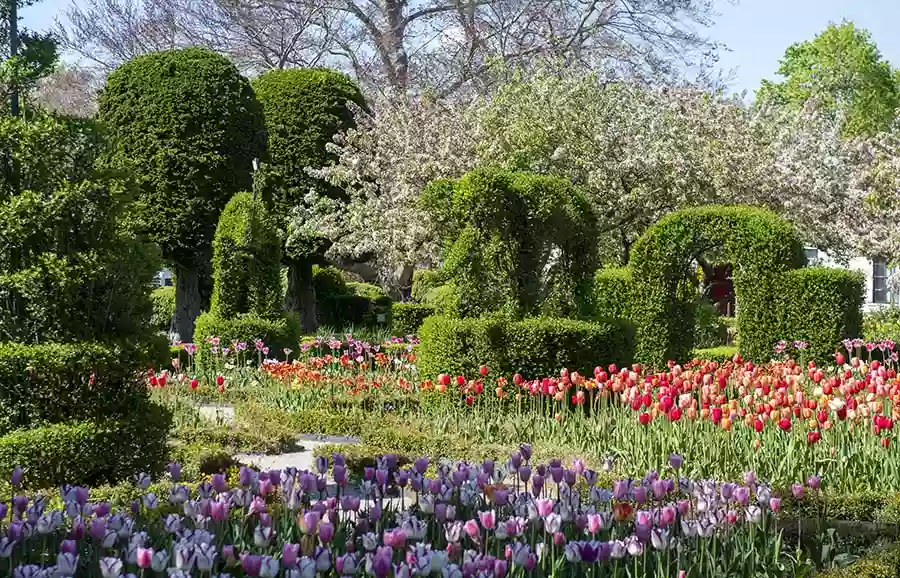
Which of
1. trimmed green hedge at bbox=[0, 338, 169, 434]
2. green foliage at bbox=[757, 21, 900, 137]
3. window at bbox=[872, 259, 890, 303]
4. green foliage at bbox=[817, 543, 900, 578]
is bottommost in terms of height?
green foliage at bbox=[817, 543, 900, 578]

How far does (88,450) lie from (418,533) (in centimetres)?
360

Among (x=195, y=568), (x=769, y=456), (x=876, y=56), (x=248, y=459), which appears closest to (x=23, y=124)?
(x=248, y=459)

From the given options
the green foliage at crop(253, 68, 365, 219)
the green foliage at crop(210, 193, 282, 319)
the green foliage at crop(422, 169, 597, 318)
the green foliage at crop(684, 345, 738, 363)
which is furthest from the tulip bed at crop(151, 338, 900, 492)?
the green foliage at crop(253, 68, 365, 219)

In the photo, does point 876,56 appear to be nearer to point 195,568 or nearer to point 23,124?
point 23,124

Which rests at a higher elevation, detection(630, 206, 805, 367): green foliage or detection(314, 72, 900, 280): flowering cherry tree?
detection(314, 72, 900, 280): flowering cherry tree

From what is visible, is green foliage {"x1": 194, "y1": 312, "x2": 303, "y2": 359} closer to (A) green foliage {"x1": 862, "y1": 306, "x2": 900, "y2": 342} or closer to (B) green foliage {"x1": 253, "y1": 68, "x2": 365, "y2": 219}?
(B) green foliage {"x1": 253, "y1": 68, "x2": 365, "y2": 219}

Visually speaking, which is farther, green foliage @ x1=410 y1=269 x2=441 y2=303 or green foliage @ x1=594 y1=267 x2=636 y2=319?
green foliage @ x1=410 y1=269 x2=441 y2=303

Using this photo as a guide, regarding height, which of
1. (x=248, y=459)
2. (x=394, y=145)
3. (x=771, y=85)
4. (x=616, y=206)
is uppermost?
(x=771, y=85)

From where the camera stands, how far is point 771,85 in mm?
40094

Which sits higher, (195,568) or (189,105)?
(189,105)

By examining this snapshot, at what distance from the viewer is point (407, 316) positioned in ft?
67.6

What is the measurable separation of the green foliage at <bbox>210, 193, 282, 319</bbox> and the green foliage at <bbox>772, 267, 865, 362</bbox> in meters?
6.89

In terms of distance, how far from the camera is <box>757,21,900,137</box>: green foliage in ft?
118

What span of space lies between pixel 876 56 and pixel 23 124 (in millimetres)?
36809
